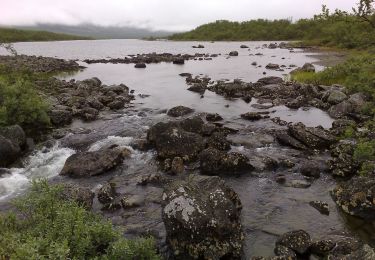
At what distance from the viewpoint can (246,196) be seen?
71.9ft

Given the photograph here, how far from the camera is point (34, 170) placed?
2648 centimetres

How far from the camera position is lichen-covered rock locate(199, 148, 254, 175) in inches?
982

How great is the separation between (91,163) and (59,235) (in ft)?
42.4

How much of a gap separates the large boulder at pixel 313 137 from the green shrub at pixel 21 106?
933 inches

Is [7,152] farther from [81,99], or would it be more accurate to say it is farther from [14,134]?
[81,99]

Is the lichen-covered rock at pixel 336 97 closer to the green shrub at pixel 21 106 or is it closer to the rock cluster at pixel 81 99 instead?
the rock cluster at pixel 81 99

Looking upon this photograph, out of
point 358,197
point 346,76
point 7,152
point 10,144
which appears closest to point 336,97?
point 346,76

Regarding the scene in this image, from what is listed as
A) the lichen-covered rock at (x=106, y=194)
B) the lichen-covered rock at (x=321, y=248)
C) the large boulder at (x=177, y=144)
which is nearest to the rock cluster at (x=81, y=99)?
the large boulder at (x=177, y=144)

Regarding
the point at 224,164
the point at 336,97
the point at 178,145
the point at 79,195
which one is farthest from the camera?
the point at 336,97

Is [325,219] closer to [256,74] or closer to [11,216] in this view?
[11,216]

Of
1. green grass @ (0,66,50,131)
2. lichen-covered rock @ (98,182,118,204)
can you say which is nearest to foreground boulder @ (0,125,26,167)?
green grass @ (0,66,50,131)

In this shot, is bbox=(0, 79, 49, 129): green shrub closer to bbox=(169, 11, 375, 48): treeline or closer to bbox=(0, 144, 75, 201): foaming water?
bbox=(0, 144, 75, 201): foaming water

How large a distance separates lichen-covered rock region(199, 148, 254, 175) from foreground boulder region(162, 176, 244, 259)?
791cm

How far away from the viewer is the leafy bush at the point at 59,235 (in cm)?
1191
